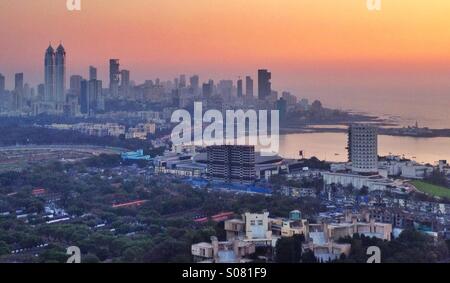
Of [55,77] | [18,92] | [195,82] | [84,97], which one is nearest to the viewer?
[195,82]

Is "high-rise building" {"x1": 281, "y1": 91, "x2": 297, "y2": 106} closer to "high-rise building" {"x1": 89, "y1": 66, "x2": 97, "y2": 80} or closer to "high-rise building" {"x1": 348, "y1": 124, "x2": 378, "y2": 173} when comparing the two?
"high-rise building" {"x1": 348, "y1": 124, "x2": 378, "y2": 173}

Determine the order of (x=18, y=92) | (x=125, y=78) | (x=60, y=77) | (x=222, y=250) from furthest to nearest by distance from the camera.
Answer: (x=18, y=92) < (x=60, y=77) < (x=125, y=78) < (x=222, y=250)

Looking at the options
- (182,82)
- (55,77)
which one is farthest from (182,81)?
(55,77)

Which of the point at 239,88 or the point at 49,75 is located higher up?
the point at 49,75

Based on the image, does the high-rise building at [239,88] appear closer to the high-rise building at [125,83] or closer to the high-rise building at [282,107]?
the high-rise building at [282,107]

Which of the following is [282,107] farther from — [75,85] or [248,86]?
[75,85]
